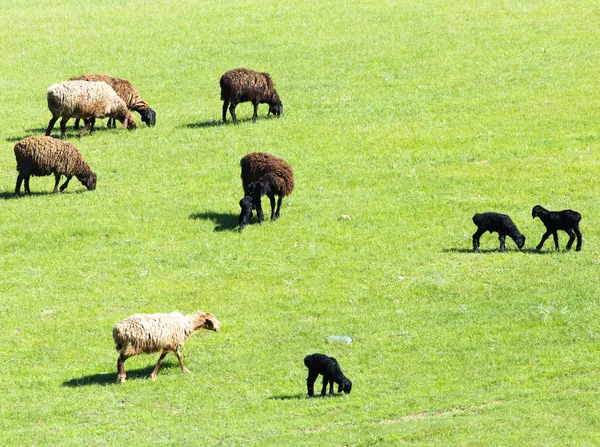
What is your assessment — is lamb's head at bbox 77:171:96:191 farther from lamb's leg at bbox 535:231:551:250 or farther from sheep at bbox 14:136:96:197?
lamb's leg at bbox 535:231:551:250

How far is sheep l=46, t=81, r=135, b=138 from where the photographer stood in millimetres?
36531

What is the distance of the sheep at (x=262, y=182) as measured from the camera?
30.2 m

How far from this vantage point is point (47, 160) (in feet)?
107

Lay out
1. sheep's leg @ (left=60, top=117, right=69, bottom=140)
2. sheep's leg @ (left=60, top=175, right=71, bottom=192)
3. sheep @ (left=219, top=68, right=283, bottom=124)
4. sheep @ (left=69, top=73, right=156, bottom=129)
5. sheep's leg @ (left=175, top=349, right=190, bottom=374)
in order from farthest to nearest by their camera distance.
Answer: sheep @ (left=69, top=73, right=156, bottom=129) → sheep @ (left=219, top=68, right=283, bottom=124) → sheep's leg @ (left=60, top=117, right=69, bottom=140) → sheep's leg @ (left=60, top=175, right=71, bottom=192) → sheep's leg @ (left=175, top=349, right=190, bottom=374)

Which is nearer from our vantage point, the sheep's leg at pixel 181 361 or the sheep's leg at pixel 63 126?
the sheep's leg at pixel 181 361

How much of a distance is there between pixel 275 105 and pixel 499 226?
546 inches

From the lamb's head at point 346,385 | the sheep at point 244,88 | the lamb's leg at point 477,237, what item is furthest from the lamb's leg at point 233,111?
the lamb's head at point 346,385

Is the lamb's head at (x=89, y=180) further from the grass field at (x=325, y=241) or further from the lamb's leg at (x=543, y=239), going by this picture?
the lamb's leg at (x=543, y=239)

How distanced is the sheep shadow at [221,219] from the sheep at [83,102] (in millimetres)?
7720

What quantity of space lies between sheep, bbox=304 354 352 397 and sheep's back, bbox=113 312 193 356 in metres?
3.06

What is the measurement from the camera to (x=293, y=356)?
22891 millimetres

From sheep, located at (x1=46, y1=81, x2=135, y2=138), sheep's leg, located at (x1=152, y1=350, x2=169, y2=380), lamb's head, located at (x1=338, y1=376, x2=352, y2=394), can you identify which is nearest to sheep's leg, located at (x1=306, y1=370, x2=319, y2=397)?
lamb's head, located at (x1=338, y1=376, x2=352, y2=394)

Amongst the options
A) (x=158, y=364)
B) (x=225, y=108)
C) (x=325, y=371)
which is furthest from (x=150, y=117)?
(x=325, y=371)

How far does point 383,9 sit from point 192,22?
9230 mm
